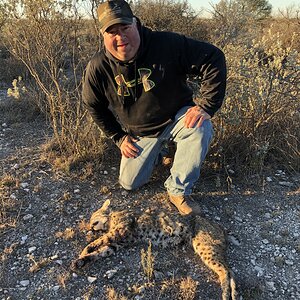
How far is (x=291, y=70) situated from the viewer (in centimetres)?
416

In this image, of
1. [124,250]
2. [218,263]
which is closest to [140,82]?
[124,250]

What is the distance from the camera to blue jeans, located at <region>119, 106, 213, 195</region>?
346 cm

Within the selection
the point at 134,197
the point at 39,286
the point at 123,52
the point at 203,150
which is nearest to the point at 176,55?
the point at 123,52

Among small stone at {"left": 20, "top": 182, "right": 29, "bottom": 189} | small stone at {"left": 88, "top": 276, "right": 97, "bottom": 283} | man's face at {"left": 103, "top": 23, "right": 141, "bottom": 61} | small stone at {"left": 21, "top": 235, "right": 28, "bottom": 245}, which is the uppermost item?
man's face at {"left": 103, "top": 23, "right": 141, "bottom": 61}

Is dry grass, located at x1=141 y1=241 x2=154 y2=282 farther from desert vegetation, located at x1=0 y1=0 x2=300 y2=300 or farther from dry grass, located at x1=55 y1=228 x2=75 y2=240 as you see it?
dry grass, located at x1=55 y1=228 x2=75 y2=240

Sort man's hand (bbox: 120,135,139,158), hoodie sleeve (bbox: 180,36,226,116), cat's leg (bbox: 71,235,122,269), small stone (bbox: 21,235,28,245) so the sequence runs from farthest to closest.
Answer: man's hand (bbox: 120,135,139,158)
hoodie sleeve (bbox: 180,36,226,116)
small stone (bbox: 21,235,28,245)
cat's leg (bbox: 71,235,122,269)

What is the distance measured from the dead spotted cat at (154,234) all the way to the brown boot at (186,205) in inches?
6.8

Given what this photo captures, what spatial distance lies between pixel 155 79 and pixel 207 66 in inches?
19.3

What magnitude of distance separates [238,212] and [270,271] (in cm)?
78

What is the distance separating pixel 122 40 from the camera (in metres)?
3.07

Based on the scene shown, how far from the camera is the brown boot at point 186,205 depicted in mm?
3477

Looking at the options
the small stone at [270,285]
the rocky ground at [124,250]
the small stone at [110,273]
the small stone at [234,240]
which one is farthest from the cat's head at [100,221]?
the small stone at [270,285]

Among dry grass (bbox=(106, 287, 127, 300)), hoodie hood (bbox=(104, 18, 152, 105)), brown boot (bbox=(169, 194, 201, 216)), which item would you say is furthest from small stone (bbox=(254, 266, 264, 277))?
hoodie hood (bbox=(104, 18, 152, 105))

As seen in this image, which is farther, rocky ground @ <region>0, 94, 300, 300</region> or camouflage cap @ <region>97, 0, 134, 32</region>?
camouflage cap @ <region>97, 0, 134, 32</region>
